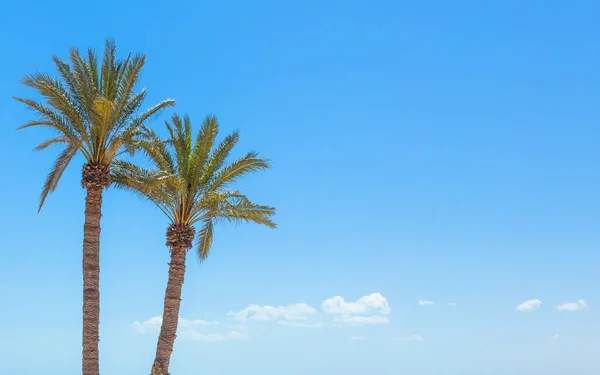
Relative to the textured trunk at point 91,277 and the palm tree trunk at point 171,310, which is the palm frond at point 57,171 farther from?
the palm tree trunk at point 171,310

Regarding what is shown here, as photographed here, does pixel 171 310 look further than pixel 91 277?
Yes

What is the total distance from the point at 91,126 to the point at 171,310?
784 cm

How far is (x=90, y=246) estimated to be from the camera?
1029 inches

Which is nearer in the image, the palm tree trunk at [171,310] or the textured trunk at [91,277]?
the textured trunk at [91,277]

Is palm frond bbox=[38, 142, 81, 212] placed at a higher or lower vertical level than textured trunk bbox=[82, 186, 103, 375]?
higher

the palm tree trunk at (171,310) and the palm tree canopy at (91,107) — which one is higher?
the palm tree canopy at (91,107)

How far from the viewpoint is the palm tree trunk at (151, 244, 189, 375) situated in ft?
91.1

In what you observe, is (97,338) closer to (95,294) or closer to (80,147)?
(95,294)

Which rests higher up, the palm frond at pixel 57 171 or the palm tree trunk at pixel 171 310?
the palm frond at pixel 57 171

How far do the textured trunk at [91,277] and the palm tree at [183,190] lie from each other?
1945mm

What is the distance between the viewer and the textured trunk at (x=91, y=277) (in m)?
25.7

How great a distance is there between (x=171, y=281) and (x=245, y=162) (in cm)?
555

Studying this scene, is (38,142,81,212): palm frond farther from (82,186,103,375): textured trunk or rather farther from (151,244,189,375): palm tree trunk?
(151,244,189,375): palm tree trunk

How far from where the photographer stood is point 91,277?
2603cm
